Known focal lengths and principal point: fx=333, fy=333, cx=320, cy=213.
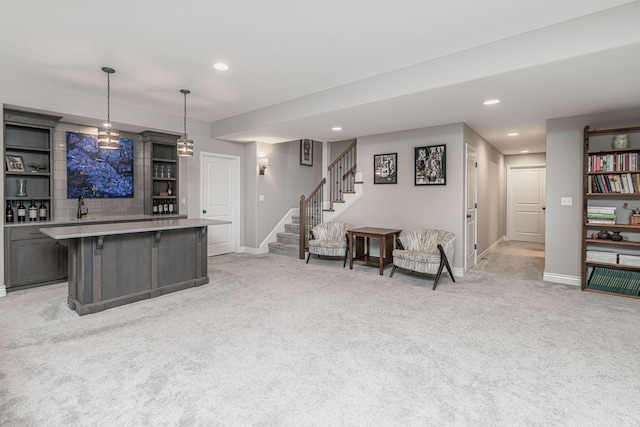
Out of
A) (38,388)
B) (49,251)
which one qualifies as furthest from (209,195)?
(38,388)

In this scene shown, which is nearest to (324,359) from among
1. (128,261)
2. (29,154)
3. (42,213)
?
(128,261)

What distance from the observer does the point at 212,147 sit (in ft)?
21.3

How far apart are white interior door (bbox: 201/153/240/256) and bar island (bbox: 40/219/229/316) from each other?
84.7 inches

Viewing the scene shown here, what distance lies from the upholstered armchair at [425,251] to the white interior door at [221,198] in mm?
3276

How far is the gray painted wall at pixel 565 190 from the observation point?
176 inches

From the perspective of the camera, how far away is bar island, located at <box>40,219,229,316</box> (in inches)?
134

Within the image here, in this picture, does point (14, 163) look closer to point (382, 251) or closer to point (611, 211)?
point (382, 251)

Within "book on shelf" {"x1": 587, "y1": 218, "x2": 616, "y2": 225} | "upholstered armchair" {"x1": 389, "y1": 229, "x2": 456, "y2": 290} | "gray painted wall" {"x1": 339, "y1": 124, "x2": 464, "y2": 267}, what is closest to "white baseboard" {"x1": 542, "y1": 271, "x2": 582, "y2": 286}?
"book on shelf" {"x1": 587, "y1": 218, "x2": 616, "y2": 225}

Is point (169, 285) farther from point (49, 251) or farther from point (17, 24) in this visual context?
point (17, 24)

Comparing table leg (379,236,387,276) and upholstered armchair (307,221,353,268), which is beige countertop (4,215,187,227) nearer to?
upholstered armchair (307,221,353,268)

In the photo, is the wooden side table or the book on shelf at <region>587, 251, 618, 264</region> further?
Result: the wooden side table

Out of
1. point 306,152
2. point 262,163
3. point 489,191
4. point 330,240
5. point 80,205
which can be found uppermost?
point 306,152

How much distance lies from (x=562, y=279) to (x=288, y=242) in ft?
15.6

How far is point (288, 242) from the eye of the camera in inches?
279
